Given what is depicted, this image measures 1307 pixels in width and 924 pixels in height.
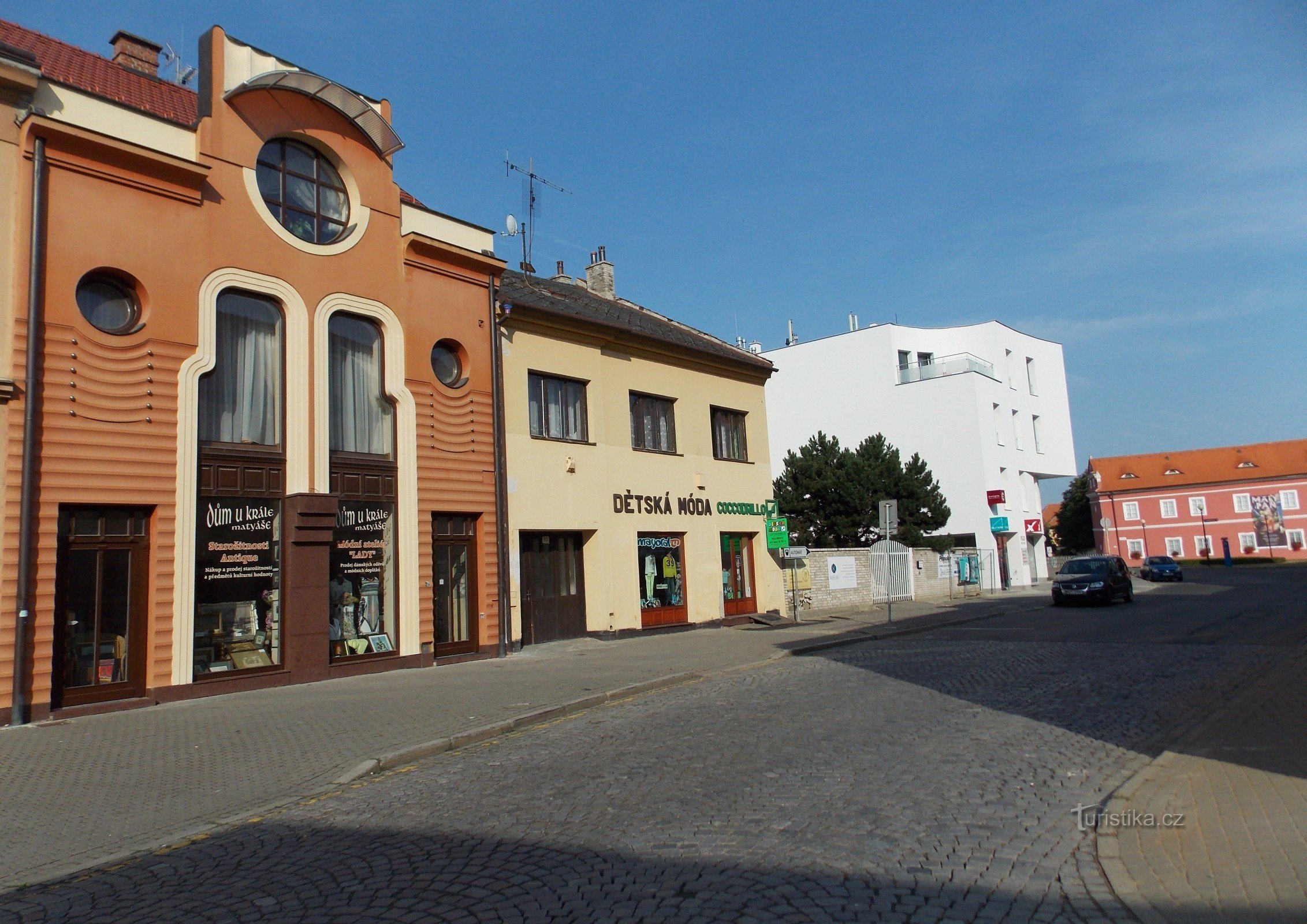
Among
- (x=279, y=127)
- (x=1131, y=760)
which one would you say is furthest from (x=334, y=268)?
(x=1131, y=760)

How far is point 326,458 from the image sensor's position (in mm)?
14562

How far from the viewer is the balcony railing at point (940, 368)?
44.7 meters

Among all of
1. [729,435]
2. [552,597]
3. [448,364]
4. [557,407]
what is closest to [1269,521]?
[729,435]

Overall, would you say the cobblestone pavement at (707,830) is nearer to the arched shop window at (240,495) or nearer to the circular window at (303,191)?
the arched shop window at (240,495)

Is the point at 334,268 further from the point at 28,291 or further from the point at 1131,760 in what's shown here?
the point at 1131,760

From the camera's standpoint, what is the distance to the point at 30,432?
36.8 feet

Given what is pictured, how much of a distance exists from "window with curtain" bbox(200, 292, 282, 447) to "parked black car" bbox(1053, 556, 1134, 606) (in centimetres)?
2354

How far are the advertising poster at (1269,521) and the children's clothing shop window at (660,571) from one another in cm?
7884

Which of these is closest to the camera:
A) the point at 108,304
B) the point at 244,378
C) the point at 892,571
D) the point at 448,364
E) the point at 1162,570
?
the point at 108,304

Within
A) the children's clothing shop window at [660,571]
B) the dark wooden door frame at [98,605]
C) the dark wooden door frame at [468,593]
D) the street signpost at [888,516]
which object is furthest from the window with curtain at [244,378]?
the street signpost at [888,516]

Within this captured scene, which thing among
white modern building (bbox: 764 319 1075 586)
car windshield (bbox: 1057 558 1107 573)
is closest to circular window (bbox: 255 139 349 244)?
car windshield (bbox: 1057 558 1107 573)

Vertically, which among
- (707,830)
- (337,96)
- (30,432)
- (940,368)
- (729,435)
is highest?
(940,368)

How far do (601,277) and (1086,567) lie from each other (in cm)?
1802

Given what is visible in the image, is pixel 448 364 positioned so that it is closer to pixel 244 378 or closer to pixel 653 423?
pixel 244 378
